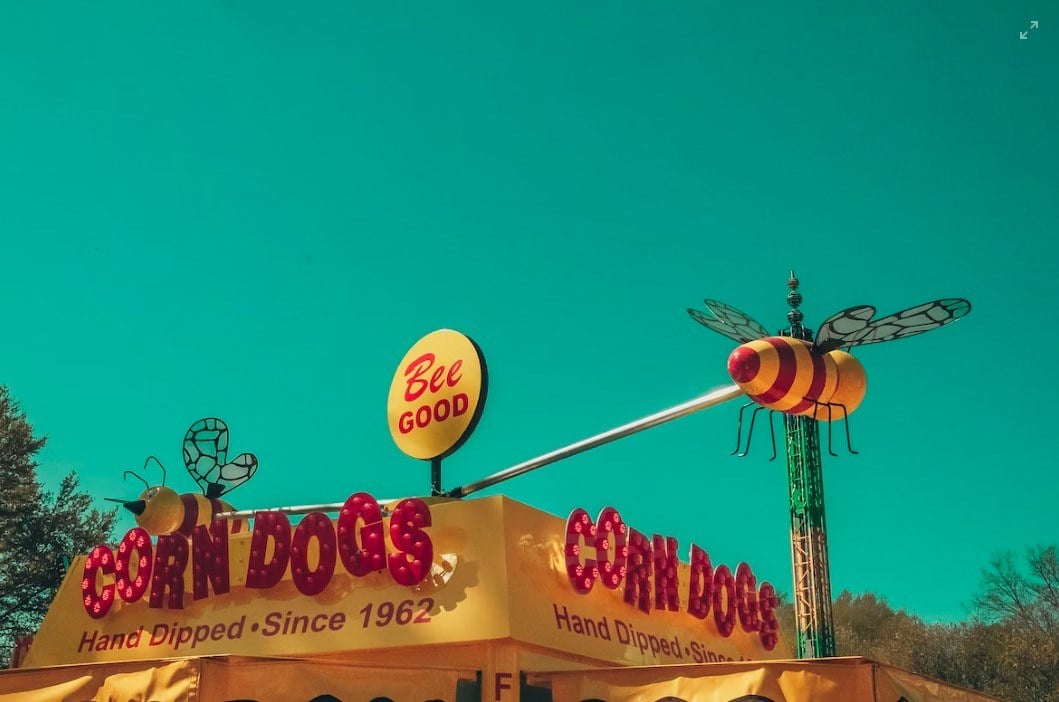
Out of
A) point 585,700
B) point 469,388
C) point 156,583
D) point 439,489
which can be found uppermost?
Answer: point 469,388

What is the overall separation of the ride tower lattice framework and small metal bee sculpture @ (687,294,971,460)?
3.82 feet

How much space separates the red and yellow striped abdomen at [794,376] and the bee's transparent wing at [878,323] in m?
0.27

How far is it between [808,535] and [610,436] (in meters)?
2.87

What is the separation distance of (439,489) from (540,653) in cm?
329

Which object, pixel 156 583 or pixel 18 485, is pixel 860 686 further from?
pixel 18 485

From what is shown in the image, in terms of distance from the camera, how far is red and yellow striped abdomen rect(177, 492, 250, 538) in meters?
17.8

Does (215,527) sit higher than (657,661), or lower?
higher

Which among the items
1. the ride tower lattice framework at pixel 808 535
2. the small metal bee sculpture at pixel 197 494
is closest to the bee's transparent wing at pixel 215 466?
the small metal bee sculpture at pixel 197 494

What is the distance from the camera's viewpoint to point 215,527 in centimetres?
1619

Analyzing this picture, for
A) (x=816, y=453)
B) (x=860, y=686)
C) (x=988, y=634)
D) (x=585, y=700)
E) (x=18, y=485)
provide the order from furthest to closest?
1. (x=988, y=634)
2. (x=18, y=485)
3. (x=816, y=453)
4. (x=585, y=700)
5. (x=860, y=686)

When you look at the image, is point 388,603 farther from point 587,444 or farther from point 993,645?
point 993,645

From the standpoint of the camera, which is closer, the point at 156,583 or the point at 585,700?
the point at 585,700

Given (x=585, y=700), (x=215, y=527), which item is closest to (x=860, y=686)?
(x=585, y=700)

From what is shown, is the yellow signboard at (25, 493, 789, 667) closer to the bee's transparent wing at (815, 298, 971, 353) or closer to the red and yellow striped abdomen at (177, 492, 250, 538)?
the red and yellow striped abdomen at (177, 492, 250, 538)
